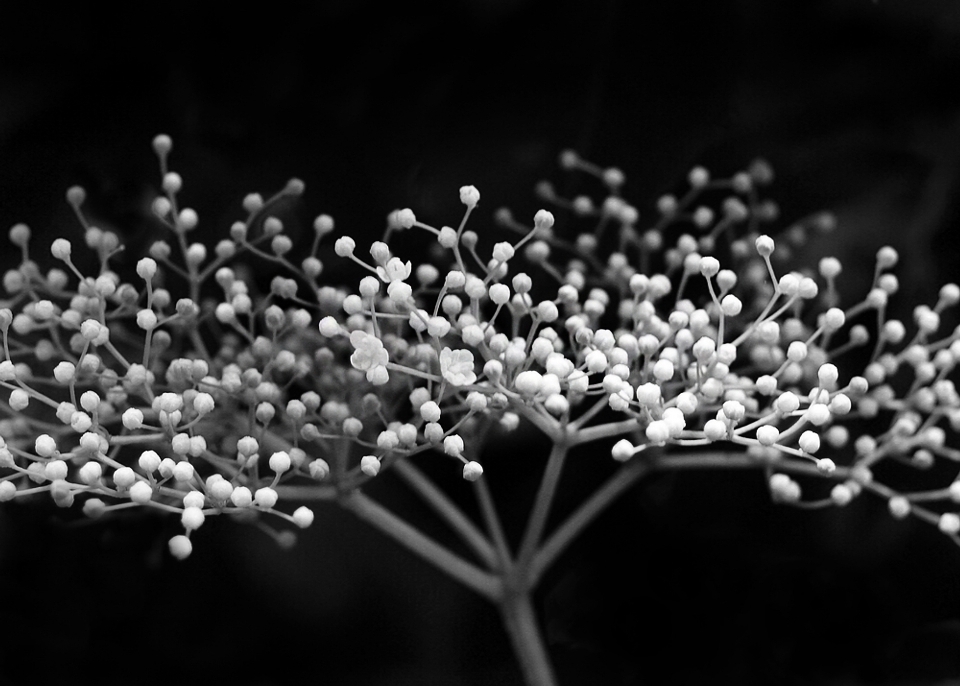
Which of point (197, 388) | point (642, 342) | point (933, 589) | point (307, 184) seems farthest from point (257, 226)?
point (933, 589)

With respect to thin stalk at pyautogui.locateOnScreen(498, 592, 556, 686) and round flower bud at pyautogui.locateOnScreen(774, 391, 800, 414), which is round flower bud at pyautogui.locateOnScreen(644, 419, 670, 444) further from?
thin stalk at pyautogui.locateOnScreen(498, 592, 556, 686)

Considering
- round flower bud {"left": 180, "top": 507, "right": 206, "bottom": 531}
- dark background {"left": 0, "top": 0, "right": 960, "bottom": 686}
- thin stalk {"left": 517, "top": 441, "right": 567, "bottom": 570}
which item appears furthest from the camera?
dark background {"left": 0, "top": 0, "right": 960, "bottom": 686}

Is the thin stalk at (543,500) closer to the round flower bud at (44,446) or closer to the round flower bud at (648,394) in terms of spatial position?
the round flower bud at (648,394)

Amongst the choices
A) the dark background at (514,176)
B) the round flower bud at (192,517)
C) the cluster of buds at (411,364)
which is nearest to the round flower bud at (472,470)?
the cluster of buds at (411,364)

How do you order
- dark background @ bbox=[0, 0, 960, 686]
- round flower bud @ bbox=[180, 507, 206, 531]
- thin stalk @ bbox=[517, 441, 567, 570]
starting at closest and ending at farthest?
round flower bud @ bbox=[180, 507, 206, 531] < thin stalk @ bbox=[517, 441, 567, 570] < dark background @ bbox=[0, 0, 960, 686]

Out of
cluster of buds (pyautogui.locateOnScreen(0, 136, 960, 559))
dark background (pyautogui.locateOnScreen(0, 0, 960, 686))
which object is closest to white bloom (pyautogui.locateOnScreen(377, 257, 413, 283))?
cluster of buds (pyautogui.locateOnScreen(0, 136, 960, 559))

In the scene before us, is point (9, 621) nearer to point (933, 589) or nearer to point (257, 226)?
point (257, 226)

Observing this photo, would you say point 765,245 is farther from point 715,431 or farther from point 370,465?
point 370,465
